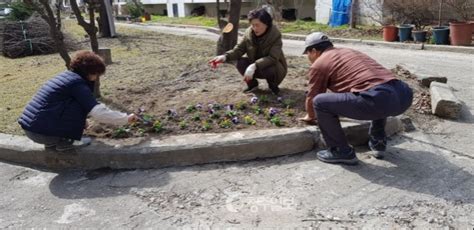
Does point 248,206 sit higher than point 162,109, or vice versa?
point 162,109

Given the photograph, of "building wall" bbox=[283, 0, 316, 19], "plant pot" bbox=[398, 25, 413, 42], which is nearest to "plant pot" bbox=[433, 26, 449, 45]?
"plant pot" bbox=[398, 25, 413, 42]

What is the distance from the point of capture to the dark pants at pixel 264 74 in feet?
15.6

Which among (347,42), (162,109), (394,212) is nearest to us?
(394,212)

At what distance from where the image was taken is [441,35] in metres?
11.5

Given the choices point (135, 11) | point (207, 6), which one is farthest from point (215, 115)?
point (135, 11)

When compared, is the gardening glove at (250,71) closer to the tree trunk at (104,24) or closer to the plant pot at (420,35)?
the plant pot at (420,35)

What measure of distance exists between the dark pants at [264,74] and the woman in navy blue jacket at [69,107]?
167cm

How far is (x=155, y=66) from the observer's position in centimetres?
781

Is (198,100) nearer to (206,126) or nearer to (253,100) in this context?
(253,100)

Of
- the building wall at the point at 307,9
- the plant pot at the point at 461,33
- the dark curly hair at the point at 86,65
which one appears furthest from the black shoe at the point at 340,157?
the building wall at the point at 307,9

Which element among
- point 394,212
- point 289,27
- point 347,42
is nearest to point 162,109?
point 394,212

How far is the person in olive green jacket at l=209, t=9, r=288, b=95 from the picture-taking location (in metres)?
4.60

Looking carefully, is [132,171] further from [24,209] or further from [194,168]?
[24,209]

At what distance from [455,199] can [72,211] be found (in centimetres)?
266
